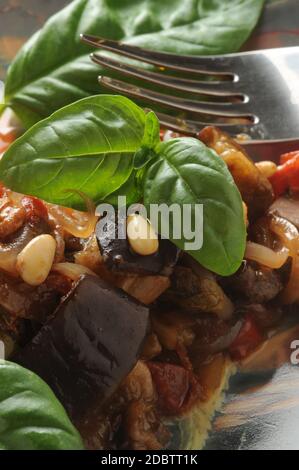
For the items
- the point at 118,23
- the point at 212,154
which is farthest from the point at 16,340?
the point at 118,23

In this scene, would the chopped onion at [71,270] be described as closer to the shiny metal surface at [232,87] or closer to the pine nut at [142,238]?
the pine nut at [142,238]

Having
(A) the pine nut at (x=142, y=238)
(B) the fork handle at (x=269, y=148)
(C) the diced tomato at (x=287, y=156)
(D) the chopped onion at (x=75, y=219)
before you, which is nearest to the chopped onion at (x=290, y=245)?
(C) the diced tomato at (x=287, y=156)

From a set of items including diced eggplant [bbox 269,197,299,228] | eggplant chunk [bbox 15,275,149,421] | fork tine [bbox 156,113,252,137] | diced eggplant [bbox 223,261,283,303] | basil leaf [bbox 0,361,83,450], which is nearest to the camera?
basil leaf [bbox 0,361,83,450]

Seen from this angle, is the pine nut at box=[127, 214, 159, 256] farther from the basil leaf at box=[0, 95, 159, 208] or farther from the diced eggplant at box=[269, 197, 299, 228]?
the diced eggplant at box=[269, 197, 299, 228]

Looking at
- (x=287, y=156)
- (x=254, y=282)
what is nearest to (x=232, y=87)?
(x=287, y=156)

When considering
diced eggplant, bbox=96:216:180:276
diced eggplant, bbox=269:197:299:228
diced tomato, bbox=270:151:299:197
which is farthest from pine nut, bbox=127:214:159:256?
diced tomato, bbox=270:151:299:197

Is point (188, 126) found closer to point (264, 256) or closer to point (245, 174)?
point (245, 174)
